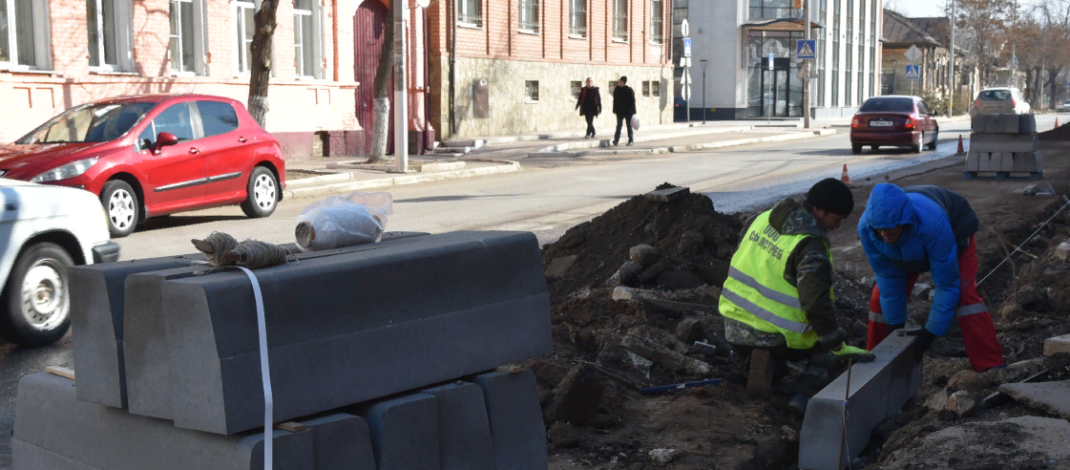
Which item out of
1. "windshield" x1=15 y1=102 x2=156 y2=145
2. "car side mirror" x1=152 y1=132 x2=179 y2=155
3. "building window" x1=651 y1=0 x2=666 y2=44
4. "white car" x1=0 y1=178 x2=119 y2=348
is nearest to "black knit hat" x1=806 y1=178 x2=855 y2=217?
"white car" x1=0 y1=178 x2=119 y2=348

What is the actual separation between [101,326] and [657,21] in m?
38.9

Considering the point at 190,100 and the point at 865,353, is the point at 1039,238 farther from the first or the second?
the point at 190,100

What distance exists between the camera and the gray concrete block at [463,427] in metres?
3.67

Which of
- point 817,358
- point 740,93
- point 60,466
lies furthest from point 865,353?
point 740,93

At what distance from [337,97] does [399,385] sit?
20532 mm

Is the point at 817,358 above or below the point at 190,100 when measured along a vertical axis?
below

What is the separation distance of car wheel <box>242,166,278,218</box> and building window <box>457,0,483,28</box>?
49.7ft

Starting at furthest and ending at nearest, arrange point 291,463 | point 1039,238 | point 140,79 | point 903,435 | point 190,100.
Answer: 1. point 140,79
2. point 190,100
3. point 1039,238
4. point 903,435
5. point 291,463

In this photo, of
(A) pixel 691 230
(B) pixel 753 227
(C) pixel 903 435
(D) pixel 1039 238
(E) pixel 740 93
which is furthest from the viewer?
(E) pixel 740 93

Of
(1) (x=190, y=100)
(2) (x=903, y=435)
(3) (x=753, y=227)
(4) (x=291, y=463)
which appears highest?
(1) (x=190, y=100)

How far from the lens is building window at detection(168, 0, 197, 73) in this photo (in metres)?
19.5

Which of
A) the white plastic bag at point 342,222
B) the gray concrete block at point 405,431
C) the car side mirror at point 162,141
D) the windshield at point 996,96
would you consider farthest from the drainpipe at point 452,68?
the windshield at point 996,96

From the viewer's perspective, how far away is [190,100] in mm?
12812

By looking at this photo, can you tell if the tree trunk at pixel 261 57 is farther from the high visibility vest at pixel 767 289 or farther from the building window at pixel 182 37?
the high visibility vest at pixel 767 289
